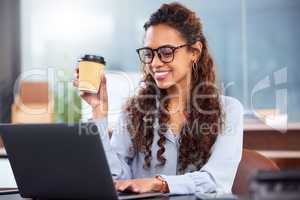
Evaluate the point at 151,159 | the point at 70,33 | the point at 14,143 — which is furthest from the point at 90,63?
the point at 70,33

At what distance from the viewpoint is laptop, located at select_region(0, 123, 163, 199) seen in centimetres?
113

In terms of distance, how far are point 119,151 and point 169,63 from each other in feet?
1.19

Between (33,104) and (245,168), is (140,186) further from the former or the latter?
(33,104)

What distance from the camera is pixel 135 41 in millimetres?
3791

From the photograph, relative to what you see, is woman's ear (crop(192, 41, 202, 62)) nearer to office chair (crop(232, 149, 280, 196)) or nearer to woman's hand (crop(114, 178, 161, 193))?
office chair (crop(232, 149, 280, 196))

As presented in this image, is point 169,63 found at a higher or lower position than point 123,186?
higher

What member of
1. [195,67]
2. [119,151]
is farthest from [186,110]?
[119,151]

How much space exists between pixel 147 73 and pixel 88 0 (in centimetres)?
224

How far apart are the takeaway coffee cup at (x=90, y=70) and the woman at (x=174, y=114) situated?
0.12 m

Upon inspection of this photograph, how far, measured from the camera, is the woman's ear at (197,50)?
175cm

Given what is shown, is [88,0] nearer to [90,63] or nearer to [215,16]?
[215,16]

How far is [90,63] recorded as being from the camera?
144cm

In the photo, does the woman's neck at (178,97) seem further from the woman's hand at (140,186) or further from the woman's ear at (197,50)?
the woman's hand at (140,186)

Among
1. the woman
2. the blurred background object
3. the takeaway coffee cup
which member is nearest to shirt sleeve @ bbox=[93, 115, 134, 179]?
the woman
